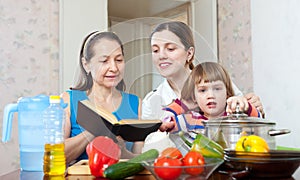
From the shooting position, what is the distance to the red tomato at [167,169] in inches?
30.7

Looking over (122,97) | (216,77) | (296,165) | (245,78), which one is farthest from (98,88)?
(245,78)

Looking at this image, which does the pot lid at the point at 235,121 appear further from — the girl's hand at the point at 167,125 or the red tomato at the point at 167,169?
the red tomato at the point at 167,169

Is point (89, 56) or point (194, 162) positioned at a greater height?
point (89, 56)

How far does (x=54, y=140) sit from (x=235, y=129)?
492 millimetres

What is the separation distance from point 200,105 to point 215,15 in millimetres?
2359

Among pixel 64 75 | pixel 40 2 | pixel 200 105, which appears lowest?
pixel 200 105

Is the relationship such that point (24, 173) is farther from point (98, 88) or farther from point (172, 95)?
point (172, 95)

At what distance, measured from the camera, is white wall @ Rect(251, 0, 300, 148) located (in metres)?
2.53

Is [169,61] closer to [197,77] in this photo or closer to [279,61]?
[197,77]

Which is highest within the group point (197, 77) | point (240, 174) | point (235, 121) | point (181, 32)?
point (181, 32)

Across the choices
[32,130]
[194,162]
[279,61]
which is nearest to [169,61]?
[194,162]

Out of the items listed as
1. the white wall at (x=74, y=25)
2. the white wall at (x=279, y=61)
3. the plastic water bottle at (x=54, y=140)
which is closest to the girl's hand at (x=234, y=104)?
the plastic water bottle at (x=54, y=140)

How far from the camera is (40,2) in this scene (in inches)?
108

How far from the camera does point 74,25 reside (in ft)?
9.22
